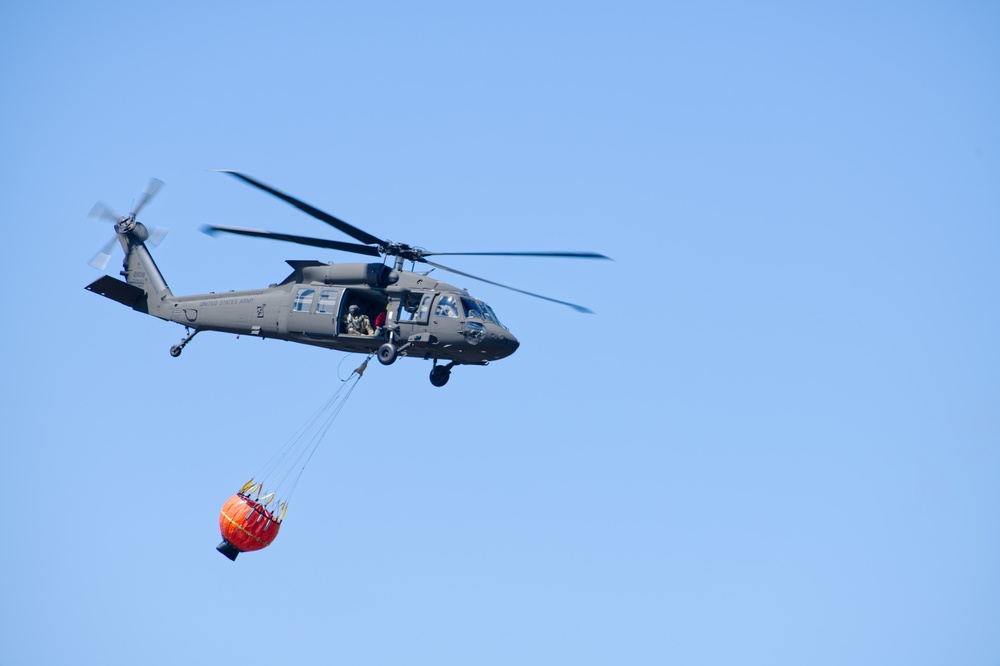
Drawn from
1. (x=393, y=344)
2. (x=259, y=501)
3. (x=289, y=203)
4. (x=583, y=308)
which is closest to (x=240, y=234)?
(x=289, y=203)

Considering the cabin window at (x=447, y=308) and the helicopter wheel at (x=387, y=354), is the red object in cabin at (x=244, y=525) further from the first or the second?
the cabin window at (x=447, y=308)

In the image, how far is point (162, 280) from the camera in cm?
3900

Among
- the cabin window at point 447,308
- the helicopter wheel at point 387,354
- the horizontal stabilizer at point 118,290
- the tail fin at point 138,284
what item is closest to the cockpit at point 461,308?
the cabin window at point 447,308

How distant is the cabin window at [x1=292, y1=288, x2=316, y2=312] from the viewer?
114 ft

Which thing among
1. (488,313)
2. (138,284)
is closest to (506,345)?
(488,313)

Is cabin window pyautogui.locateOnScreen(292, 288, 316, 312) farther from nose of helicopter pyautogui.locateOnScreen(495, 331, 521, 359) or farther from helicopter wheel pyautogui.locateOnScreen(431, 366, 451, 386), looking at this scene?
Result: nose of helicopter pyautogui.locateOnScreen(495, 331, 521, 359)

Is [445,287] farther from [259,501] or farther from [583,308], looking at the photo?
[259,501]

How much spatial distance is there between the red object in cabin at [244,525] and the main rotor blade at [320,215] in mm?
7481

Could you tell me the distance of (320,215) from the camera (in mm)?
31516

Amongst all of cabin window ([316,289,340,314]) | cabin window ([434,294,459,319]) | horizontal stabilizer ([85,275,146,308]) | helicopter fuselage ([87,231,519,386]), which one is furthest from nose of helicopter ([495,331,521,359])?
horizontal stabilizer ([85,275,146,308])

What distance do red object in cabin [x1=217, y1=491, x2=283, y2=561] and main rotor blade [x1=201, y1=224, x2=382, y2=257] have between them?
680cm

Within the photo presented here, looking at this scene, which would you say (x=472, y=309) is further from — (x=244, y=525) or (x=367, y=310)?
(x=244, y=525)

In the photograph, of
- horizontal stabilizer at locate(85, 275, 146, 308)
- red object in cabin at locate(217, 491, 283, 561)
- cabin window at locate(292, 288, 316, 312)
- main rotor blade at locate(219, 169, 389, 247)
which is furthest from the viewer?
→ horizontal stabilizer at locate(85, 275, 146, 308)

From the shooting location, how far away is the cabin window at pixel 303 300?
34.6m
